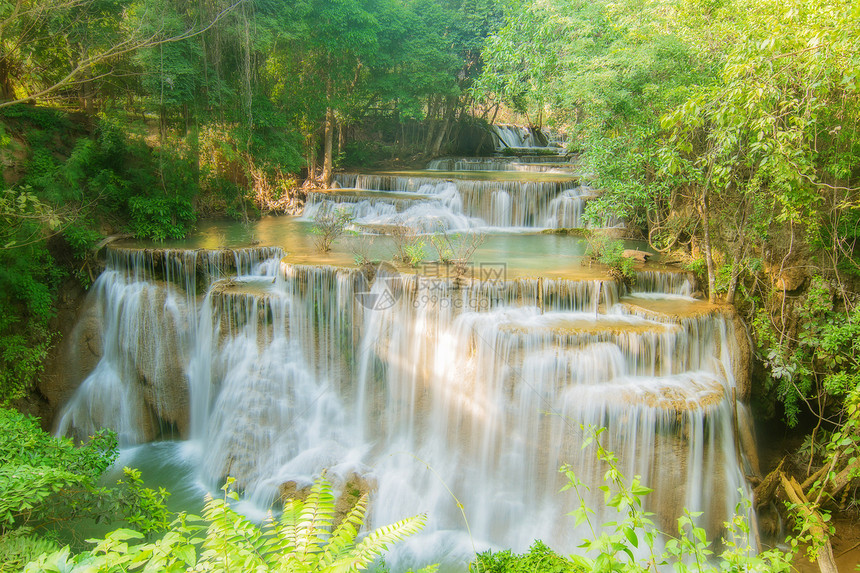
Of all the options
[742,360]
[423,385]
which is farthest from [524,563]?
[742,360]

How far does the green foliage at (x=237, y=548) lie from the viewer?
239 cm

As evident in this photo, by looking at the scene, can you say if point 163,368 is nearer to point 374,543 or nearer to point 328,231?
point 328,231

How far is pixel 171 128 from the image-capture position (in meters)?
12.0

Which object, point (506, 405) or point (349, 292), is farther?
point (349, 292)

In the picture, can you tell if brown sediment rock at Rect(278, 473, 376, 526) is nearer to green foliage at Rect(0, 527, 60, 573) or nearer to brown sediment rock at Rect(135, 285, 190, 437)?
brown sediment rock at Rect(135, 285, 190, 437)

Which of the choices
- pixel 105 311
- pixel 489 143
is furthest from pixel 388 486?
pixel 489 143

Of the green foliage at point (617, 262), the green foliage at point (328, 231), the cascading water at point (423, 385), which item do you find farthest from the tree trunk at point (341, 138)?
the green foliage at point (617, 262)

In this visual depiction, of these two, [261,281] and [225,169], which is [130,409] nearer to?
[261,281]

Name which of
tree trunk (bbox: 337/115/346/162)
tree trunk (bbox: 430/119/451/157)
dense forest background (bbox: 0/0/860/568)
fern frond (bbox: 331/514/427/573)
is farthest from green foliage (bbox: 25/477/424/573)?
tree trunk (bbox: 430/119/451/157)

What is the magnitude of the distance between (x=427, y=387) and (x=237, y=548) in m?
5.48

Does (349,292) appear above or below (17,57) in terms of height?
below

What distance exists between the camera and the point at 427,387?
26.7 feet

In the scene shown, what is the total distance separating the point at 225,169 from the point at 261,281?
560 cm

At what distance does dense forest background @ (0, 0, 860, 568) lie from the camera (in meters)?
6.32
